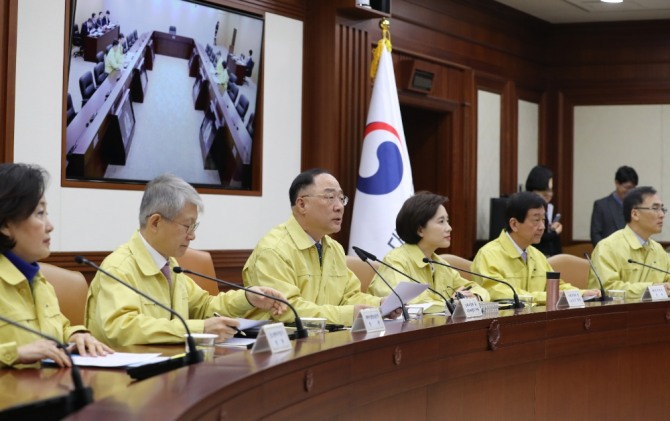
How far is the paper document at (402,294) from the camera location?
136 inches

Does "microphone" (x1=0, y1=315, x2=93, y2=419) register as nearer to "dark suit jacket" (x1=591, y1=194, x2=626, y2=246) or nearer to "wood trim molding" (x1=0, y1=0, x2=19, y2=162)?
"wood trim molding" (x1=0, y1=0, x2=19, y2=162)

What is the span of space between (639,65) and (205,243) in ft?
15.8

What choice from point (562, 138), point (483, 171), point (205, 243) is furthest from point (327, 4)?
point (562, 138)

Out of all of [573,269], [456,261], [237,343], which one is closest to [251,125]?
[456,261]

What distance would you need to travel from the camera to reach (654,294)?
4.73m

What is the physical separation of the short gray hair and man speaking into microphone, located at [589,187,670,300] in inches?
109

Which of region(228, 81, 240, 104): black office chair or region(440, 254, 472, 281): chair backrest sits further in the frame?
region(228, 81, 240, 104): black office chair

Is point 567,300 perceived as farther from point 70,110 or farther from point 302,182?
point 70,110

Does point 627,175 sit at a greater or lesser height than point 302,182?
greater

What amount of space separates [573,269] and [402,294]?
219 centimetres

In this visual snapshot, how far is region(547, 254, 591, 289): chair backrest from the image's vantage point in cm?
536

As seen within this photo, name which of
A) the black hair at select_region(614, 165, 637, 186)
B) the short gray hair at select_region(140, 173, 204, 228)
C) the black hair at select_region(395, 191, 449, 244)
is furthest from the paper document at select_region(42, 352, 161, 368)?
the black hair at select_region(614, 165, 637, 186)

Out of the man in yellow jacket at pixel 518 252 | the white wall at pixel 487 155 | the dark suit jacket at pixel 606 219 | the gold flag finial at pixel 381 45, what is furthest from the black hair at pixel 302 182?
the dark suit jacket at pixel 606 219

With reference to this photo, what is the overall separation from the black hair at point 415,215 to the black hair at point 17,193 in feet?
6.84
